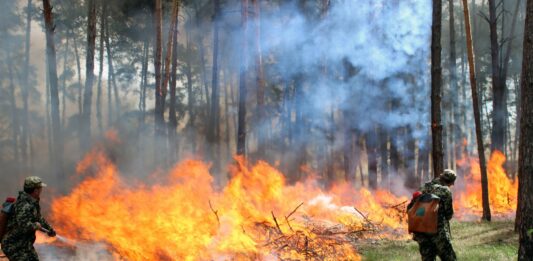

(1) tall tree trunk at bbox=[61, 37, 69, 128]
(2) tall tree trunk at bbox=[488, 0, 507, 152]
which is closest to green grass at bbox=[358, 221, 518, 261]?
(2) tall tree trunk at bbox=[488, 0, 507, 152]

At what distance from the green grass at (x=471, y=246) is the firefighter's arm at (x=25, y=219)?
645cm

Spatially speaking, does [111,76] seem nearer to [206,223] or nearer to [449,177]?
[206,223]

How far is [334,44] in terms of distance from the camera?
21.5m

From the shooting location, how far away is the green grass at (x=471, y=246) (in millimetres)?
8852

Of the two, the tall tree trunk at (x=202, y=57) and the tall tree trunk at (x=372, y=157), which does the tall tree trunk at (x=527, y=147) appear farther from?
the tall tree trunk at (x=202, y=57)

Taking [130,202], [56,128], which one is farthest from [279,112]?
[130,202]

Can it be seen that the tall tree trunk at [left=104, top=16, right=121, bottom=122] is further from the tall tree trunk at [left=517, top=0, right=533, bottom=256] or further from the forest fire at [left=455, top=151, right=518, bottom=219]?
the tall tree trunk at [left=517, top=0, right=533, bottom=256]

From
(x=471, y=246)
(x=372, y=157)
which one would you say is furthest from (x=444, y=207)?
(x=372, y=157)

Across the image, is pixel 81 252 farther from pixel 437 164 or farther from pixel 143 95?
pixel 143 95

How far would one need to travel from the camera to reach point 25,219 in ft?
20.4

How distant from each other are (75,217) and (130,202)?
1.35 meters

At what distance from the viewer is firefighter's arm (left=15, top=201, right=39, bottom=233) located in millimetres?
6176

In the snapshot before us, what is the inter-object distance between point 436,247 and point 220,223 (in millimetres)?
4755

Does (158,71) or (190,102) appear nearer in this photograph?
(158,71)
